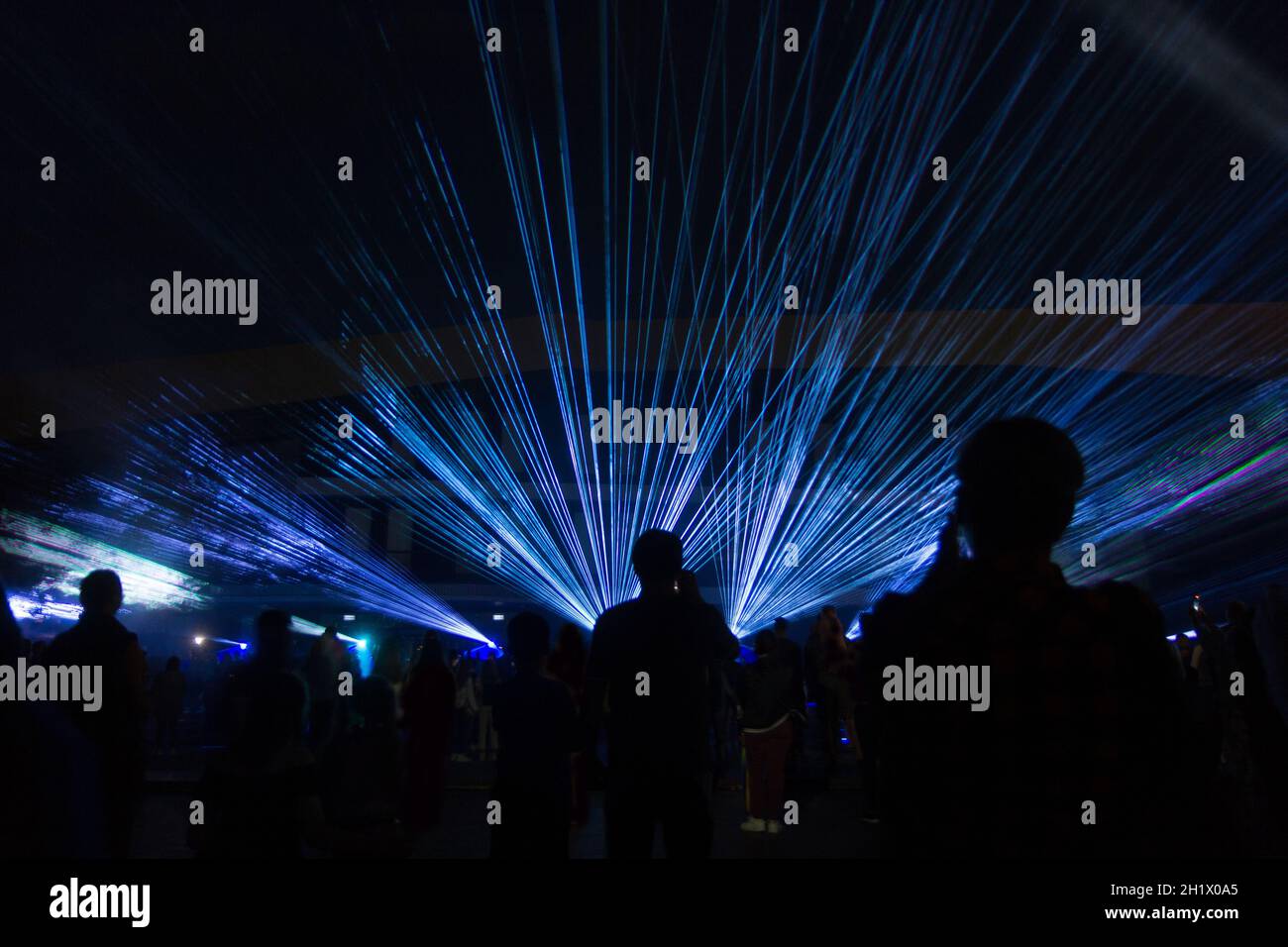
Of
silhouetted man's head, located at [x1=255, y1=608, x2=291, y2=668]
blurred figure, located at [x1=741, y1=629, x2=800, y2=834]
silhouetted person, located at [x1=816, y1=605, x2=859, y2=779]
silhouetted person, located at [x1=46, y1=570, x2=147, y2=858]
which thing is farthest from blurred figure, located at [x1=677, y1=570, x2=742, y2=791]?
silhouetted person, located at [x1=816, y1=605, x2=859, y2=779]

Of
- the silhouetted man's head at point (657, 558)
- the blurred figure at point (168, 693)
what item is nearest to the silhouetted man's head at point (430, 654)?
the silhouetted man's head at point (657, 558)

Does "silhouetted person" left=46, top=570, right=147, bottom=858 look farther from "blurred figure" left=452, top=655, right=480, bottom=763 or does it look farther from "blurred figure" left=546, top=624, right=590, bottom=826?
"blurred figure" left=452, top=655, right=480, bottom=763

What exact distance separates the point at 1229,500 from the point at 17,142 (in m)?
15.9

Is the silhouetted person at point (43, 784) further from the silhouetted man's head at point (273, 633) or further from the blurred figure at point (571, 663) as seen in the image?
the blurred figure at point (571, 663)

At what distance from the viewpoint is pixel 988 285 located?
8273mm

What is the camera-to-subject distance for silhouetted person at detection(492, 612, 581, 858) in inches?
143

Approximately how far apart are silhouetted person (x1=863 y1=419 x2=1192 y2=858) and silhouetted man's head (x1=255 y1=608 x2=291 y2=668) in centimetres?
317

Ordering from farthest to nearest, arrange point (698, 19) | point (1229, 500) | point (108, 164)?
1. point (1229, 500)
2. point (108, 164)
3. point (698, 19)

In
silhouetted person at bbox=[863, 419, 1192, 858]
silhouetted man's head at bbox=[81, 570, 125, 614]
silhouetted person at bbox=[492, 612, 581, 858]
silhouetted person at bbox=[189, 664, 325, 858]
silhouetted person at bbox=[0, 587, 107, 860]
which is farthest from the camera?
silhouetted man's head at bbox=[81, 570, 125, 614]

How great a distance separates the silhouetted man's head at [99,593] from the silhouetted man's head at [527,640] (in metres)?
2.04

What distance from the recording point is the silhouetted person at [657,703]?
10.7 feet
